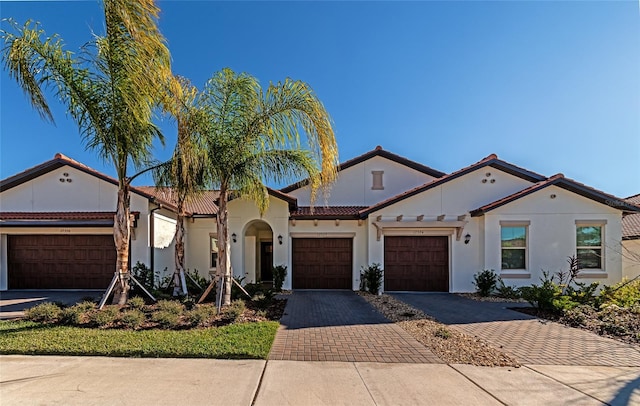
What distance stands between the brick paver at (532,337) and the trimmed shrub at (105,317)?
26.8ft

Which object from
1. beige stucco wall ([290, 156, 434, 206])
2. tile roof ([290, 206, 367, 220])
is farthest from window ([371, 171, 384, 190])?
tile roof ([290, 206, 367, 220])

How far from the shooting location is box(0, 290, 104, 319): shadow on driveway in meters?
9.38

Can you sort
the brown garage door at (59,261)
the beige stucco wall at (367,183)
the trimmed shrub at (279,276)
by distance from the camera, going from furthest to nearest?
the beige stucco wall at (367,183) → the trimmed shrub at (279,276) → the brown garage door at (59,261)

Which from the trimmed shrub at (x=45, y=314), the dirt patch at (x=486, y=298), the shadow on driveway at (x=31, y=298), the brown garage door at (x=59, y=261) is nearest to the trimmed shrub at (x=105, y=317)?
the trimmed shrub at (x=45, y=314)

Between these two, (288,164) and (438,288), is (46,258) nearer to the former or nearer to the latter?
(288,164)

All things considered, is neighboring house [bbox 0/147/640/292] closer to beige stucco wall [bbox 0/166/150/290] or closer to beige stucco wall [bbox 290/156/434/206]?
beige stucco wall [bbox 0/166/150/290]

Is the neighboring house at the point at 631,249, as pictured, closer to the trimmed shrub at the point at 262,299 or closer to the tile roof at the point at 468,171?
the tile roof at the point at 468,171

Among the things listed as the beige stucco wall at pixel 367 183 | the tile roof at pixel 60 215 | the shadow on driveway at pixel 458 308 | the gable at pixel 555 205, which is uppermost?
the beige stucco wall at pixel 367 183

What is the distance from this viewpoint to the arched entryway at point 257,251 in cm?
1538

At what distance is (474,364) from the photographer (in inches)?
218

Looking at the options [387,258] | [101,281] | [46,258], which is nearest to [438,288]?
[387,258]

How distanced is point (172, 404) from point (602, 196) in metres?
15.5

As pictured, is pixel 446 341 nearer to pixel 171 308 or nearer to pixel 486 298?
pixel 171 308

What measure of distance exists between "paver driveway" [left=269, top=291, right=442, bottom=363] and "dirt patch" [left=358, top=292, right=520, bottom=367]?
0.25m
